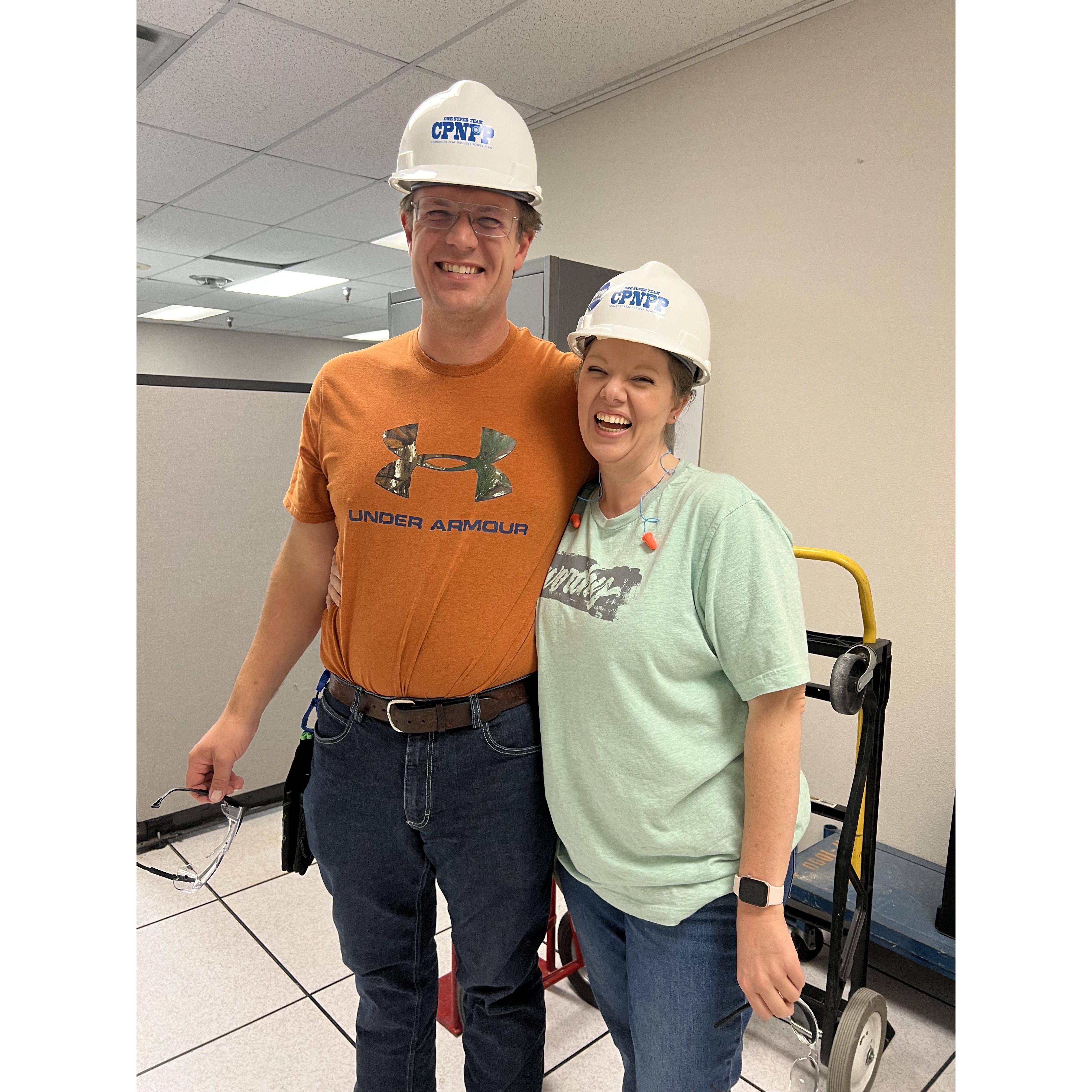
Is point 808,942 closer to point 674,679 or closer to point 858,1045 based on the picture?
point 858,1045

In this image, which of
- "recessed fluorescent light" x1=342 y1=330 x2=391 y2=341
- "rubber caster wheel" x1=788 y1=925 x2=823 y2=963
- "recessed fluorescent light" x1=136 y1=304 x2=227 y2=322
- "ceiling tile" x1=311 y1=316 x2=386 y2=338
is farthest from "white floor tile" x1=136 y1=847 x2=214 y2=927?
"recessed fluorescent light" x1=342 y1=330 x2=391 y2=341

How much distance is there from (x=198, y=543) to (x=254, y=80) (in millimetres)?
1821

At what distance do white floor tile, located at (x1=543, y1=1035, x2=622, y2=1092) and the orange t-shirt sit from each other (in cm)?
120

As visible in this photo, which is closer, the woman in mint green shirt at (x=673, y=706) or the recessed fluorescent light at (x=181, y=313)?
the woman in mint green shirt at (x=673, y=706)

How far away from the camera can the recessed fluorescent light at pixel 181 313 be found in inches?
357

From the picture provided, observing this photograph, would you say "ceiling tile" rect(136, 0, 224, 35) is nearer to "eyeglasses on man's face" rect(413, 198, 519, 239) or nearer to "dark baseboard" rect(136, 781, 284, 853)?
"eyeglasses on man's face" rect(413, 198, 519, 239)

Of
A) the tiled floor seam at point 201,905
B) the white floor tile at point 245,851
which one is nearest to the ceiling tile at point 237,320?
the white floor tile at point 245,851

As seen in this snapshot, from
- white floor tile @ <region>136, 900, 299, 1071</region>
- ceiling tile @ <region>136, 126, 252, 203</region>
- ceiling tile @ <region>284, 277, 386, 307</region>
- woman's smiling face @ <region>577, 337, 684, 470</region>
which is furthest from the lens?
ceiling tile @ <region>284, 277, 386, 307</region>

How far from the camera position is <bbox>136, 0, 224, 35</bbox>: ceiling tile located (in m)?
2.58

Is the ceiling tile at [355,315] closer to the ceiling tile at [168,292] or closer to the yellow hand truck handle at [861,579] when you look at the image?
the ceiling tile at [168,292]

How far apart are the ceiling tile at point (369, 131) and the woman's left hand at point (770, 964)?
282 cm

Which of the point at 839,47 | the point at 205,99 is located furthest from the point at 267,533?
the point at 839,47
